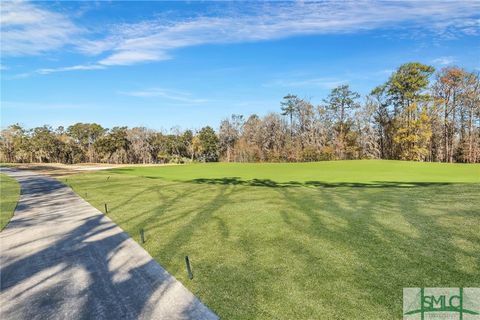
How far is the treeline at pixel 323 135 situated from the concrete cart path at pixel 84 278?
5380 centimetres

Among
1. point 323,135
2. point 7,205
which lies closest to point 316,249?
point 7,205

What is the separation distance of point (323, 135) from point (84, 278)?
2647 inches

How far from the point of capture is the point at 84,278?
24.9 ft

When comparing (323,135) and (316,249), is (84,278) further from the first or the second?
(323,135)

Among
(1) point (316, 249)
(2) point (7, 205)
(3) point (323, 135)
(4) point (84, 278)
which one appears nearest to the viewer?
(4) point (84, 278)

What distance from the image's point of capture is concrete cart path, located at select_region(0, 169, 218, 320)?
5965 millimetres

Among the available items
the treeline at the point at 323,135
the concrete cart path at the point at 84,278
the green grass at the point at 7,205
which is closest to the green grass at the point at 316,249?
the concrete cart path at the point at 84,278

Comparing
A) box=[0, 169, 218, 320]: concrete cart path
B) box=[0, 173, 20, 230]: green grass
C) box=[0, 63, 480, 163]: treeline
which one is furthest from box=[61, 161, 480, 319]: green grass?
box=[0, 63, 480, 163]: treeline

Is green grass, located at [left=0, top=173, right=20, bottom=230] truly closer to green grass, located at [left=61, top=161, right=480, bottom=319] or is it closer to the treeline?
green grass, located at [left=61, top=161, right=480, bottom=319]

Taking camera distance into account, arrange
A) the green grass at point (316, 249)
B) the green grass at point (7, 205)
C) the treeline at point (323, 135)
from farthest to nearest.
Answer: the treeline at point (323, 135)
the green grass at point (7, 205)
the green grass at point (316, 249)

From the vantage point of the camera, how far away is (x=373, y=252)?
25.6 feet

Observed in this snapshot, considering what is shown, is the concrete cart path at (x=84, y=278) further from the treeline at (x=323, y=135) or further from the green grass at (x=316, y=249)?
the treeline at (x=323, y=135)

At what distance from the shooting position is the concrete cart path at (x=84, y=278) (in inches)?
235

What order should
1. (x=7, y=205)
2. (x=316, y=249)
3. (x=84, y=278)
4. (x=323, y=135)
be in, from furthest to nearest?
1. (x=323, y=135)
2. (x=7, y=205)
3. (x=316, y=249)
4. (x=84, y=278)
